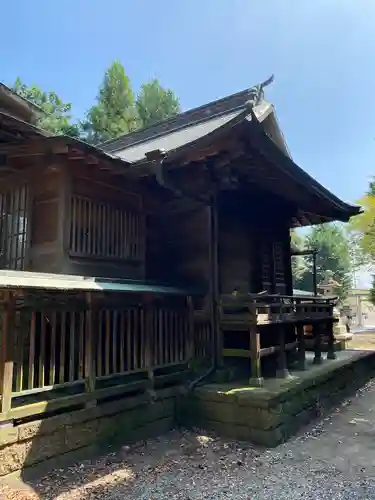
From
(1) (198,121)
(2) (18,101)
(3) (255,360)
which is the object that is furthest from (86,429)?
(1) (198,121)

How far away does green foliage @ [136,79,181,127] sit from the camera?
27.2 meters

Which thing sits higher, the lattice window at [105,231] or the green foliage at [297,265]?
the green foliage at [297,265]

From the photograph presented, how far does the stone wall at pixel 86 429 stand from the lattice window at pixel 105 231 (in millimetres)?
2289

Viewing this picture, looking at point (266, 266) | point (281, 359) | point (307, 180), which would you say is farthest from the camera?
point (266, 266)

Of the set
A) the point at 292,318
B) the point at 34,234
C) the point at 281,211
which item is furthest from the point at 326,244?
the point at 34,234

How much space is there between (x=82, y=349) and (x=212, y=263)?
2816mm

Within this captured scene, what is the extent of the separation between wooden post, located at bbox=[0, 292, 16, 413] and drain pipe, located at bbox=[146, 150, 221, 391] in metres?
2.68

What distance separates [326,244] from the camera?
34312 millimetres

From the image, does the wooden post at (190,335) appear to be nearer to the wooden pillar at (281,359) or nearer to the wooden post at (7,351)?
the wooden pillar at (281,359)

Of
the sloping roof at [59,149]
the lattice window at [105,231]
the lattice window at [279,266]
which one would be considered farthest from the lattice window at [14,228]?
the lattice window at [279,266]

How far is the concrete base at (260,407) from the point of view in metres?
5.26

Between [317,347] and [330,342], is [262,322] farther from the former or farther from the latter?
[330,342]

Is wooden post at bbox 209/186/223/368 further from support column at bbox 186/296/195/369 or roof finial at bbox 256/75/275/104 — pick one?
roof finial at bbox 256/75/275/104

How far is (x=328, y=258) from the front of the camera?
34.0 m
